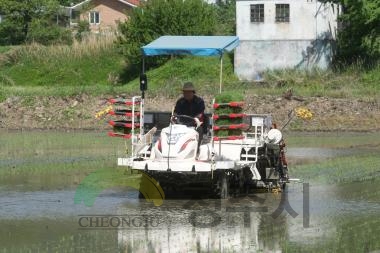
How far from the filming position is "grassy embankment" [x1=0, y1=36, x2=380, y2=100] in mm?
38625

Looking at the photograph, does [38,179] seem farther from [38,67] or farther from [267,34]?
[38,67]

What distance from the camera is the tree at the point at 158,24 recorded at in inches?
1914

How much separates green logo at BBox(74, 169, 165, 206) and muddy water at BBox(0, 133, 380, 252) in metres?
0.20

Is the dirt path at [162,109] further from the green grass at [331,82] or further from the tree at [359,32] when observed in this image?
the tree at [359,32]

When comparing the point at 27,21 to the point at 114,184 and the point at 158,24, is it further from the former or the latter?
the point at 114,184

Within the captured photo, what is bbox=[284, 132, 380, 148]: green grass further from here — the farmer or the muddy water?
the farmer

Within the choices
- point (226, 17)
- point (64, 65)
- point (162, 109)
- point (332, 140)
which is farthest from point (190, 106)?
point (226, 17)

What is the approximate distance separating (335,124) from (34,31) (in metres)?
32.1

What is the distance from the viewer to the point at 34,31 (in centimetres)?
6144

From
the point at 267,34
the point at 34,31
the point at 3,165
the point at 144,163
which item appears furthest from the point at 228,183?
the point at 34,31

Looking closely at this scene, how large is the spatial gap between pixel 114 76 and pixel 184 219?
122 ft

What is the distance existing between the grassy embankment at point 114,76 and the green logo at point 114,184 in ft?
57.2

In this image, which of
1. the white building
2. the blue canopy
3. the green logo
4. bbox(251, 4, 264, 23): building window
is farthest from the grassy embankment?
the blue canopy

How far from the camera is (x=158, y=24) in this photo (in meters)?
48.8
